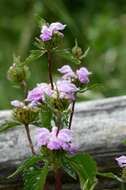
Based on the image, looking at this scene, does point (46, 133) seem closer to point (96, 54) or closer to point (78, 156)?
point (78, 156)

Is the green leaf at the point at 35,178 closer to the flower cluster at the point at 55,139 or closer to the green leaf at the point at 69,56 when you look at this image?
the flower cluster at the point at 55,139

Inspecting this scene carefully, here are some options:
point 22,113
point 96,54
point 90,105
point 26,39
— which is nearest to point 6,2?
point 26,39

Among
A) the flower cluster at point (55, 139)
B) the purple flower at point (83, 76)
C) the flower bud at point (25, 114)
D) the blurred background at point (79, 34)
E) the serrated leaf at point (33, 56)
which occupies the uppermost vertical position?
the blurred background at point (79, 34)

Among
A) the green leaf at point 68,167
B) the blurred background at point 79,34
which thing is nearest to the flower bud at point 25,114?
the green leaf at point 68,167

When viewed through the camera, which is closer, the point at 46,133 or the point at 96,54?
the point at 46,133

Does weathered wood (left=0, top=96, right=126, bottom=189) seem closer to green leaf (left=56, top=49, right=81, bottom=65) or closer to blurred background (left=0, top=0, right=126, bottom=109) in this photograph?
green leaf (left=56, top=49, right=81, bottom=65)
